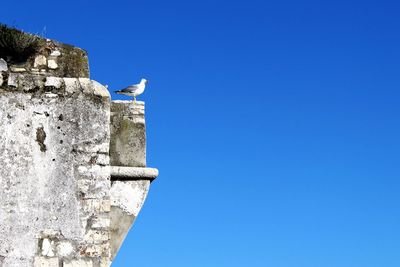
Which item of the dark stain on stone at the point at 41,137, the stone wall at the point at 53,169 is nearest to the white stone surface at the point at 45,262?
the stone wall at the point at 53,169

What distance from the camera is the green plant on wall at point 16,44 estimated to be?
8328mm

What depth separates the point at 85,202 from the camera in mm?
7754

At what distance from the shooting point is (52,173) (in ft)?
25.4

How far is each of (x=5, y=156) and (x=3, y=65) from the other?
1.16 m

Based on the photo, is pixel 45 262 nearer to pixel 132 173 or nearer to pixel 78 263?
pixel 78 263

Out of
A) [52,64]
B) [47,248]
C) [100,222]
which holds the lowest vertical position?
[47,248]

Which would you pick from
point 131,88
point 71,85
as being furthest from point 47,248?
point 131,88

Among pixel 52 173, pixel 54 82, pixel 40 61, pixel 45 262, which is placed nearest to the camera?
pixel 45 262

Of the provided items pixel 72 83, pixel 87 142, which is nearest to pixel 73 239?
pixel 87 142

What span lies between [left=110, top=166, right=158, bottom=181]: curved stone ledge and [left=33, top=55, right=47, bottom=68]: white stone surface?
53.3 inches

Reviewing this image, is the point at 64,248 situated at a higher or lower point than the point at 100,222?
lower

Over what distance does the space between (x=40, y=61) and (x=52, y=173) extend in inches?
55.3

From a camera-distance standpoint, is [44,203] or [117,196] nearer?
[44,203]

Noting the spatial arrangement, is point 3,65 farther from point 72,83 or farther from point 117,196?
point 117,196
